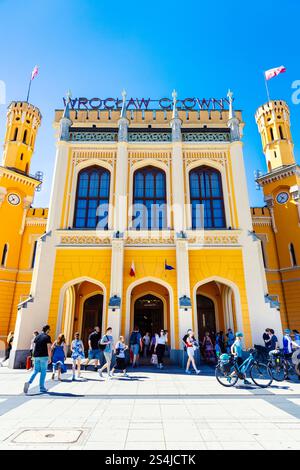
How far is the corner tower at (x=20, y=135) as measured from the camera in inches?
1012

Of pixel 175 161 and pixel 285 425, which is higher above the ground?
pixel 175 161

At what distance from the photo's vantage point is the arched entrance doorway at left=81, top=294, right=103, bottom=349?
18094 millimetres

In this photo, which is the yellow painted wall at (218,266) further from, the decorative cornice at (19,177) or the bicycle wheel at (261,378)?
the decorative cornice at (19,177)

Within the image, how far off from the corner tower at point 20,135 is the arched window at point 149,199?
15051mm

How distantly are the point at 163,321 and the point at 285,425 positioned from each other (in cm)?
1281

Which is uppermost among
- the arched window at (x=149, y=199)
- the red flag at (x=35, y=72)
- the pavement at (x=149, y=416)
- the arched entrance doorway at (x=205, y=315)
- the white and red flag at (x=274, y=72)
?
the red flag at (x=35, y=72)

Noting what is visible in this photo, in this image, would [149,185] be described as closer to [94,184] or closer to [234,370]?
[94,184]

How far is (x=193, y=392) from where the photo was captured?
25.6 feet

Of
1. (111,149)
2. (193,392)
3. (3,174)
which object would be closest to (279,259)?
(111,149)

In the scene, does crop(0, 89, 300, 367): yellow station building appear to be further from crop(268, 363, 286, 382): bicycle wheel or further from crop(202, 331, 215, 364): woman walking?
crop(268, 363, 286, 382): bicycle wheel

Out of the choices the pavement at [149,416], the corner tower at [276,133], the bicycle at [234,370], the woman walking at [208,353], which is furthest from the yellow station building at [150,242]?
the corner tower at [276,133]

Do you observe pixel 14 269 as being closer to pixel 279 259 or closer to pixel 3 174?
pixel 3 174

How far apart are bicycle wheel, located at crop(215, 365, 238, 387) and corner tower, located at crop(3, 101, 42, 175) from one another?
24.7m

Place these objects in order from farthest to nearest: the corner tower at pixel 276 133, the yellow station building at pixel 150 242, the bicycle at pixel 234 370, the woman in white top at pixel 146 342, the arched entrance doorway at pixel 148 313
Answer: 1. the corner tower at pixel 276 133
2. the arched entrance doorway at pixel 148 313
3. the woman in white top at pixel 146 342
4. the yellow station building at pixel 150 242
5. the bicycle at pixel 234 370
